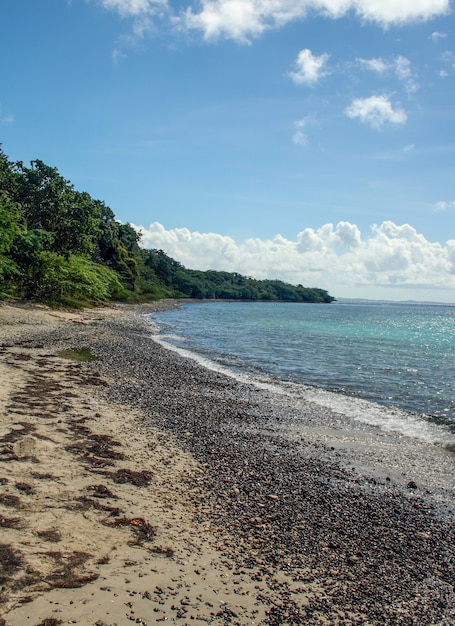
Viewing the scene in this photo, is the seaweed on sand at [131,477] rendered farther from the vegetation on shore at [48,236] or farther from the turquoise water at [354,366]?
the vegetation on shore at [48,236]

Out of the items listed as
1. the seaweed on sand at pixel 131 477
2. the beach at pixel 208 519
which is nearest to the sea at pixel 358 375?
the beach at pixel 208 519

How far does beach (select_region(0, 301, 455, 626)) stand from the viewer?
479 cm

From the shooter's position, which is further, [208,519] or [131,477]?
[131,477]

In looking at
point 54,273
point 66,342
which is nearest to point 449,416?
point 66,342

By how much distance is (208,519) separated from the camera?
6.59 metres

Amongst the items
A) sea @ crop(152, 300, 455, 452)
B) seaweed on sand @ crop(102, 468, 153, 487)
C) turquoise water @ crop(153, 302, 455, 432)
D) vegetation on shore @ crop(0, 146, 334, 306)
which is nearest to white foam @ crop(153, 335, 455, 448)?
sea @ crop(152, 300, 455, 452)

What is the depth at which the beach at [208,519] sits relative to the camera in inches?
188

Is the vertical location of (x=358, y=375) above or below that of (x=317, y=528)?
below

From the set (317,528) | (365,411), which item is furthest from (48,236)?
(317,528)

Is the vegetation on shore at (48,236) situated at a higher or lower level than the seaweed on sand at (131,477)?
higher

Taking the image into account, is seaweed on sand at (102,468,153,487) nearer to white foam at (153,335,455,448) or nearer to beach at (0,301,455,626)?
beach at (0,301,455,626)

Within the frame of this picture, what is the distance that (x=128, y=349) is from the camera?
23.6 m

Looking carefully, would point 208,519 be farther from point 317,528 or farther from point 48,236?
point 48,236

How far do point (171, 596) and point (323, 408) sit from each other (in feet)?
37.2
